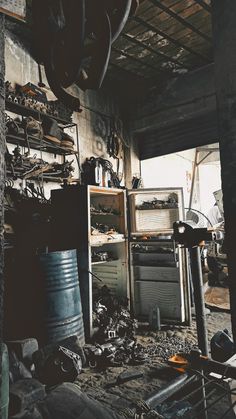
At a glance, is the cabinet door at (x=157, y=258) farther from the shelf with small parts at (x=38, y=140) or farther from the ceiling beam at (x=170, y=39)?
the ceiling beam at (x=170, y=39)

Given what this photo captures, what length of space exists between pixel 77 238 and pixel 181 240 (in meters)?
2.03

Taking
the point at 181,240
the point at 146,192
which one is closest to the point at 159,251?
the point at 146,192

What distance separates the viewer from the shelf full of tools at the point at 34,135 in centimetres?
376

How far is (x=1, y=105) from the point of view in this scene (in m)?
1.11

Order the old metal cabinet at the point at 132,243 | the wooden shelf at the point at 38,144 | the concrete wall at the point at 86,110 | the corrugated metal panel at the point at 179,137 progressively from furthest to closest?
the corrugated metal panel at the point at 179,137 < the concrete wall at the point at 86,110 < the old metal cabinet at the point at 132,243 < the wooden shelf at the point at 38,144

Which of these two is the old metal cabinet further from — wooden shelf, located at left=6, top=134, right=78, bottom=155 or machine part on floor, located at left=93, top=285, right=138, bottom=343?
wooden shelf, located at left=6, top=134, right=78, bottom=155

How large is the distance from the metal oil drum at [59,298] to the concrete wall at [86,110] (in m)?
1.51

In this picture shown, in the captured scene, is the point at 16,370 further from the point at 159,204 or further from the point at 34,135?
the point at 159,204

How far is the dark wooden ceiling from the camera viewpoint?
386 cm

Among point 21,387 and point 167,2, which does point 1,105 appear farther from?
point 167,2

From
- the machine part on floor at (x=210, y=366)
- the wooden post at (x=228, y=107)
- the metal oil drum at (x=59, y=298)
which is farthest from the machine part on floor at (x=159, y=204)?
the machine part on floor at (x=210, y=366)

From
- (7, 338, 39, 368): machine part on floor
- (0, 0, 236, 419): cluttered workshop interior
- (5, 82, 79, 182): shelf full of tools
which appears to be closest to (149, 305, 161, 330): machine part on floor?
(0, 0, 236, 419): cluttered workshop interior

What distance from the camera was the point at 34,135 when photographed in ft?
13.3

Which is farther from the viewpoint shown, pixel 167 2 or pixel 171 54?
pixel 171 54
